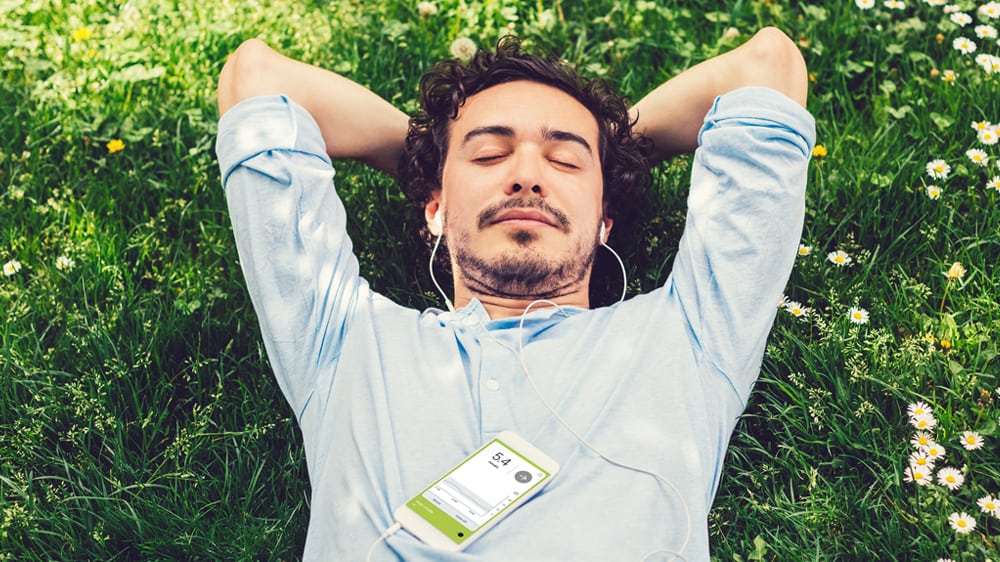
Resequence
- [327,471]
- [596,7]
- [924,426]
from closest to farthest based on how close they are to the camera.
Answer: [327,471] < [924,426] < [596,7]

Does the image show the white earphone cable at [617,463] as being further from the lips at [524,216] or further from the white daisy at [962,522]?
the white daisy at [962,522]

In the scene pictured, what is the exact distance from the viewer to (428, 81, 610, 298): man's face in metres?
3.08

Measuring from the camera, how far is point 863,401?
3.19m

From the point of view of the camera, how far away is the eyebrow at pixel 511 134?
10.6 ft

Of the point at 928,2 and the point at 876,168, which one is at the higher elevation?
the point at 928,2

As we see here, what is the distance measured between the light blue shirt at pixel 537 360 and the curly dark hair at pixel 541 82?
434mm

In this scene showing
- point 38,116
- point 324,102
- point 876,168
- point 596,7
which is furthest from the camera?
point 596,7

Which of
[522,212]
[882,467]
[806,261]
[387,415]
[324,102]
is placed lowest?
[882,467]

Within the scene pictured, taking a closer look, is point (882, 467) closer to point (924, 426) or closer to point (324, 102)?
point (924, 426)

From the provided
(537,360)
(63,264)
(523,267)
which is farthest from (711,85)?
(63,264)

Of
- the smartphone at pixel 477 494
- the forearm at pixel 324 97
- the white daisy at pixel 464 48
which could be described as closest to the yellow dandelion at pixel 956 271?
the smartphone at pixel 477 494

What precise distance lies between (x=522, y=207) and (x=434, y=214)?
1.88 ft

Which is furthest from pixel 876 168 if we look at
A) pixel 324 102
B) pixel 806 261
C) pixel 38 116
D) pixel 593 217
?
pixel 38 116

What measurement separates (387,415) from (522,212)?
2.63ft
